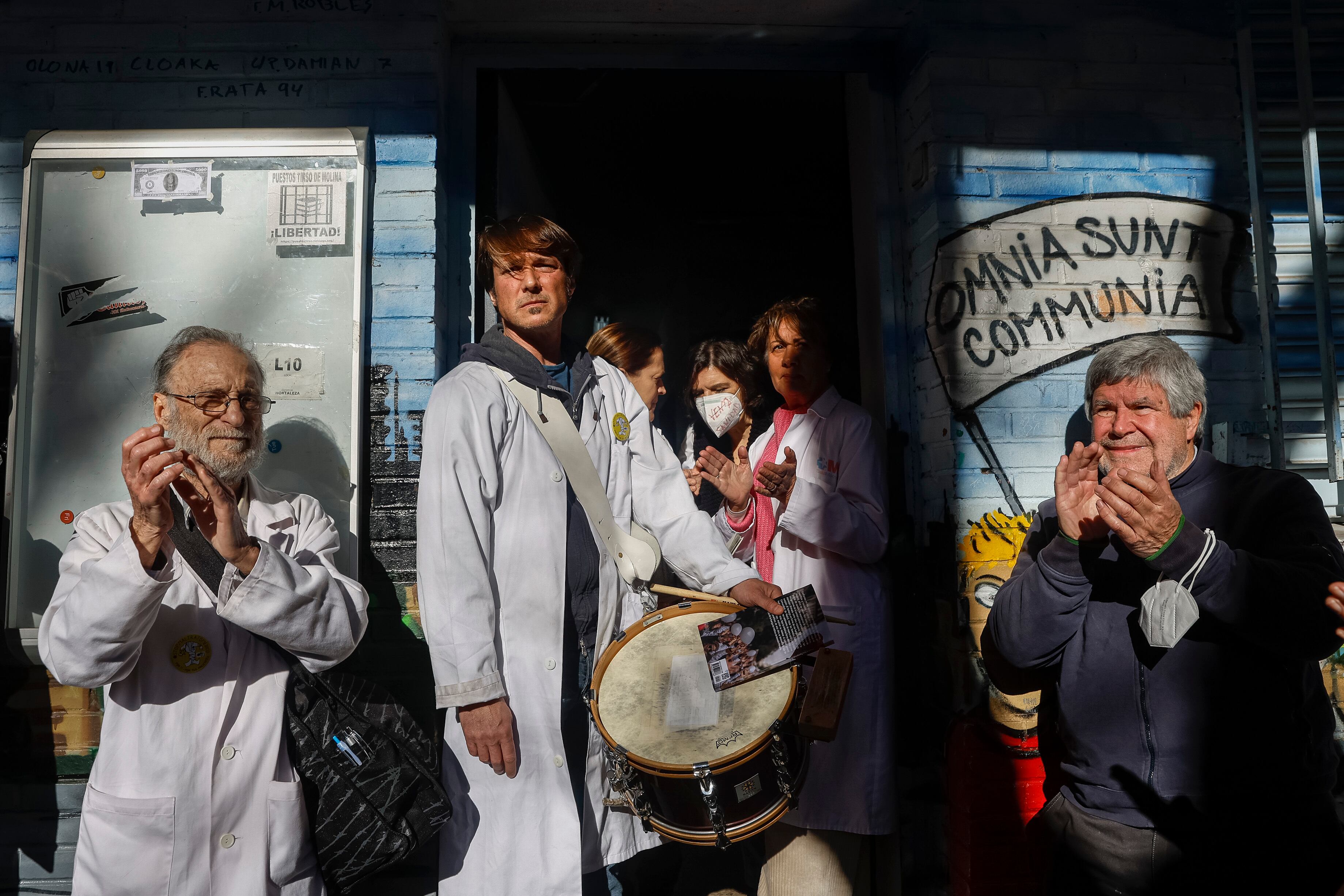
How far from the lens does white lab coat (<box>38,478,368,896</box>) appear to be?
6.73 ft

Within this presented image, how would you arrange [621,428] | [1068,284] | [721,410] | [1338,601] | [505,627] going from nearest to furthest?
1. [1338,601]
2. [505,627]
3. [621,428]
4. [1068,284]
5. [721,410]

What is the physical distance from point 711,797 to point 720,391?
5.93 ft

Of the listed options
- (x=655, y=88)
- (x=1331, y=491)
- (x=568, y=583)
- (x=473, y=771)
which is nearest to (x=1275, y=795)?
(x=1331, y=491)

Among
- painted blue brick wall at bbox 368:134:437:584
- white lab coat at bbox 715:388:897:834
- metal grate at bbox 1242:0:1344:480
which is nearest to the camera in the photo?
white lab coat at bbox 715:388:897:834

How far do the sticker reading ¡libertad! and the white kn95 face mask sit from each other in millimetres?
1521

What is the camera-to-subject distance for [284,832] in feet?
7.16

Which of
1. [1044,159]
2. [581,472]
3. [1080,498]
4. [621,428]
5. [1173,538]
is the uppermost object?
[1044,159]

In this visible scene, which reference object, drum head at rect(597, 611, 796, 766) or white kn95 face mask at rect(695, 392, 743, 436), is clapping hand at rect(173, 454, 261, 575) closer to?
drum head at rect(597, 611, 796, 766)

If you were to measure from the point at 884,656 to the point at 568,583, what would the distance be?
1.19 metres

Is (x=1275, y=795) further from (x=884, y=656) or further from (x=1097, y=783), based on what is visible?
(x=884, y=656)

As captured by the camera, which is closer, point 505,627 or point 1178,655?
point 1178,655

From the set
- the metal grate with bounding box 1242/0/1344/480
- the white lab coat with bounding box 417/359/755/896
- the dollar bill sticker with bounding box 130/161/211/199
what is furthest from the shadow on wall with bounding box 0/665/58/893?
the metal grate with bounding box 1242/0/1344/480

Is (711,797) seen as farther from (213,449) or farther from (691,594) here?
(213,449)

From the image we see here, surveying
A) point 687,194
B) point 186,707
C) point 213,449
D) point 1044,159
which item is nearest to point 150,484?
point 213,449
